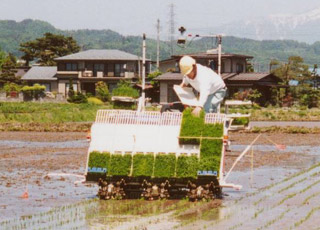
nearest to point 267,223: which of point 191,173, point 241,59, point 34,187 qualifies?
point 191,173

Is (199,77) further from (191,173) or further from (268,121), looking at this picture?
(268,121)

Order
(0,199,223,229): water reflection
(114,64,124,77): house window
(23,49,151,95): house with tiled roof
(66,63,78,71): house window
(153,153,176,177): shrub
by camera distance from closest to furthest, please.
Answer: (0,199,223,229): water reflection → (153,153,176,177): shrub → (23,49,151,95): house with tiled roof → (114,64,124,77): house window → (66,63,78,71): house window

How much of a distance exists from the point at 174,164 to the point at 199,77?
1.77 meters

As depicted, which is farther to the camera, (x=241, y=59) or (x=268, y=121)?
(x=241, y=59)

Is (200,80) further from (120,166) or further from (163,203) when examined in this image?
(163,203)

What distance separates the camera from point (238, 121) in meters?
34.5

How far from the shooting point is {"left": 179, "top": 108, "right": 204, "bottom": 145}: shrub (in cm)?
1380

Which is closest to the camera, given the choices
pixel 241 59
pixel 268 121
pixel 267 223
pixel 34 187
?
pixel 267 223

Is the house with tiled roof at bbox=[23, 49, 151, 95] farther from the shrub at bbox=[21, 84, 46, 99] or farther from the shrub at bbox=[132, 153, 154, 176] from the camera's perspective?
the shrub at bbox=[132, 153, 154, 176]

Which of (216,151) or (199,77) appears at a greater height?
(199,77)

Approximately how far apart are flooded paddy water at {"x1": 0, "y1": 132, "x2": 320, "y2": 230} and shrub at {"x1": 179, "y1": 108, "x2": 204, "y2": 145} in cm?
113

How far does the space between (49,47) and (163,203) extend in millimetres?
95057

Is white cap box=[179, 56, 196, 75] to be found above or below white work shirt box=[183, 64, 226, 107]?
above

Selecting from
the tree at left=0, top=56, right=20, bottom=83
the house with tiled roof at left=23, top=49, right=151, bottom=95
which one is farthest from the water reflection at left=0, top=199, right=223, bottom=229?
the tree at left=0, top=56, right=20, bottom=83
